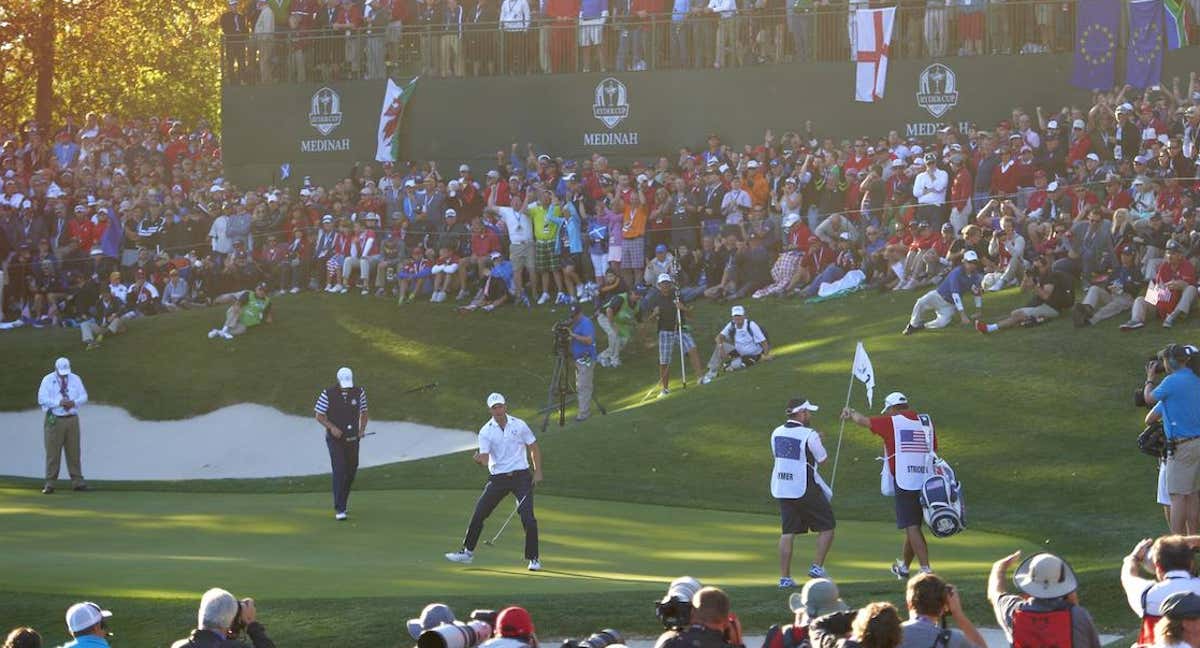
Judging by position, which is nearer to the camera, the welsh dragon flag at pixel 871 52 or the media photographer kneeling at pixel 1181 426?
the media photographer kneeling at pixel 1181 426

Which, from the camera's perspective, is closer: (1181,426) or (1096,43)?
(1181,426)

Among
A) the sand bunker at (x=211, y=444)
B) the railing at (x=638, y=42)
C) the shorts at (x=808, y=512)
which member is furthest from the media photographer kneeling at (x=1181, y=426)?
the railing at (x=638, y=42)

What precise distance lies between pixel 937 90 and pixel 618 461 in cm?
1453

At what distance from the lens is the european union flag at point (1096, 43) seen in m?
35.1

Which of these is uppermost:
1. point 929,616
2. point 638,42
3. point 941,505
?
point 638,42

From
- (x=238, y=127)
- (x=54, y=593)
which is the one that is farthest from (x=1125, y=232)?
(x=238, y=127)

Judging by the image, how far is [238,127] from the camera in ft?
147

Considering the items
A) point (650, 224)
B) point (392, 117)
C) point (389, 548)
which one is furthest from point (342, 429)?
point (392, 117)

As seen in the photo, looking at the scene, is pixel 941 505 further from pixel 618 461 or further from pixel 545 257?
pixel 545 257

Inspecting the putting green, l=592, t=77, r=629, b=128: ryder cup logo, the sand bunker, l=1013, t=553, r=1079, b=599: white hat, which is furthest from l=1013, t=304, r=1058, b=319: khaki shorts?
l=1013, t=553, r=1079, b=599: white hat

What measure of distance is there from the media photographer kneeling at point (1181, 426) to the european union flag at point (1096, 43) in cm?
1928

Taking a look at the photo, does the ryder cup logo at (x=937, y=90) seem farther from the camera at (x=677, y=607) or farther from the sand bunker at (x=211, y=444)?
the camera at (x=677, y=607)

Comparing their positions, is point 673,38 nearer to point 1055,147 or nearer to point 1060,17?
point 1060,17

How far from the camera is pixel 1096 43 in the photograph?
35219mm
